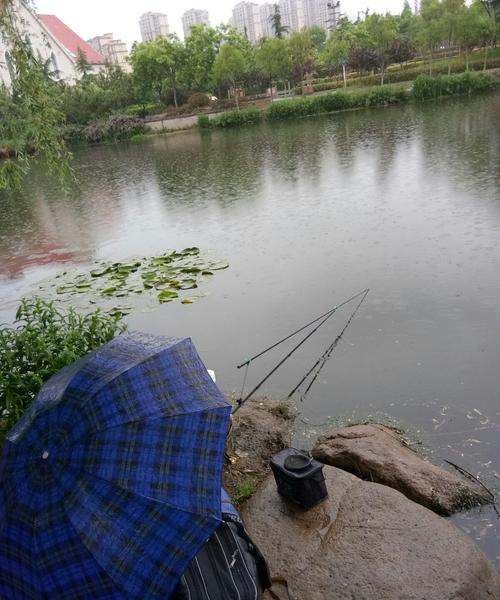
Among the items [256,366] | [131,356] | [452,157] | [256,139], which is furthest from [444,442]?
[256,139]

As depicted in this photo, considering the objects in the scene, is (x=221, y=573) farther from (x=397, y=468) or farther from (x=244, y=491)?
(x=397, y=468)

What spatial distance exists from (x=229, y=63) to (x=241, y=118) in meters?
6.81

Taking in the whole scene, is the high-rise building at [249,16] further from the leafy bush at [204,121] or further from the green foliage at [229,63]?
the leafy bush at [204,121]

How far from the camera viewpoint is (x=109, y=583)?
1772mm

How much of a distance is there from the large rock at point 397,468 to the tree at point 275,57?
33.7 m

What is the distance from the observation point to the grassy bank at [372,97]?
84.5 feet

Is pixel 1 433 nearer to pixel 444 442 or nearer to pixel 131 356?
pixel 131 356

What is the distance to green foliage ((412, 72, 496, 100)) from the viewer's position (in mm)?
25594

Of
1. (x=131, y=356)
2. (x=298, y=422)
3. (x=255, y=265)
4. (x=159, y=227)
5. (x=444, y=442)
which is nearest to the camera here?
(x=131, y=356)

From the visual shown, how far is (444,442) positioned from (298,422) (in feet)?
3.82

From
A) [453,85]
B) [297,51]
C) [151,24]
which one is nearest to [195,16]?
[151,24]

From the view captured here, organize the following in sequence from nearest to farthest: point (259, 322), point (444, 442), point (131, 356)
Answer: point (131, 356), point (444, 442), point (259, 322)

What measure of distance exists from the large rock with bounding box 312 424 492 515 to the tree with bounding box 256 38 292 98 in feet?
111

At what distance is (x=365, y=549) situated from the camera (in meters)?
3.02
